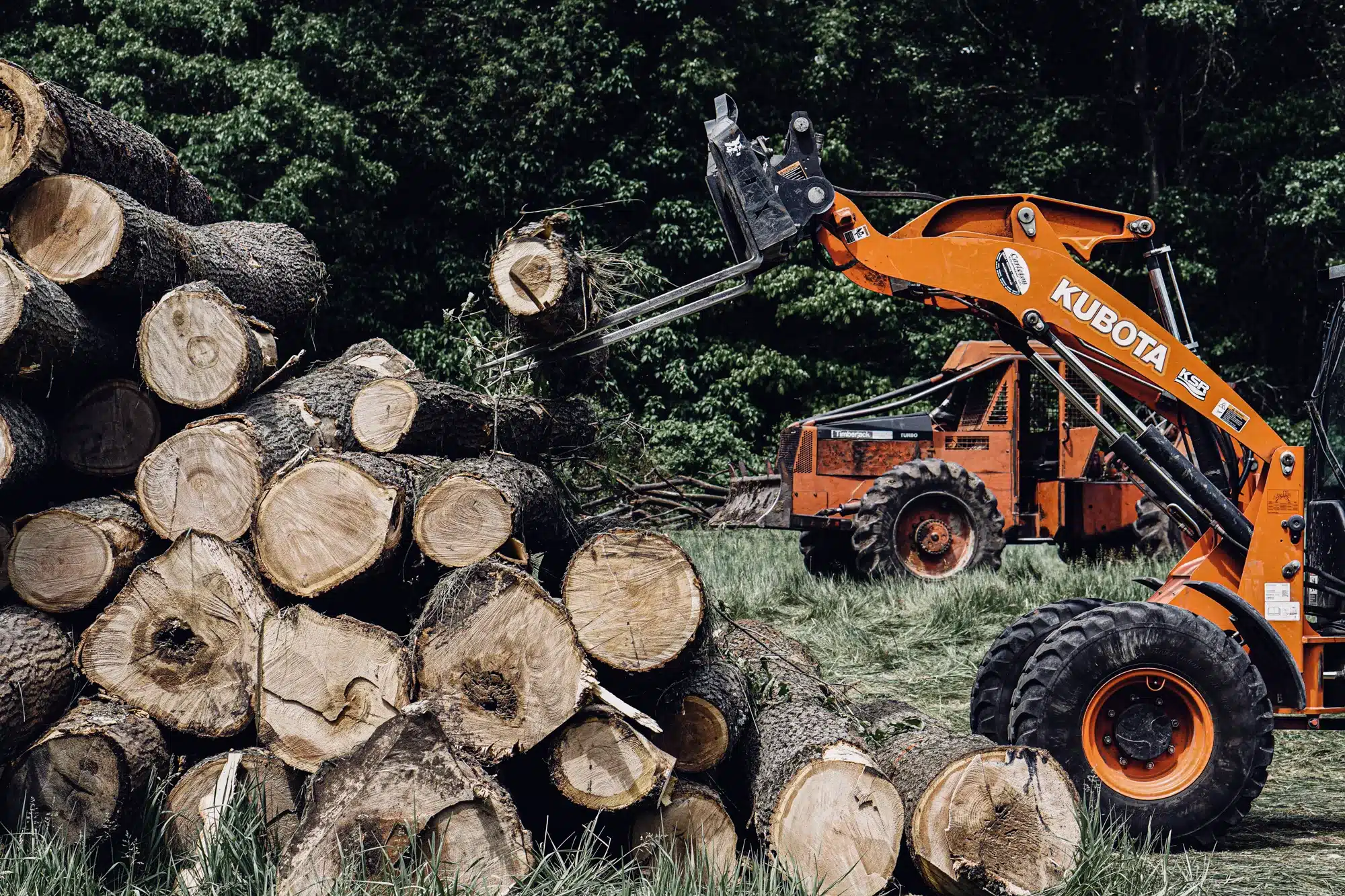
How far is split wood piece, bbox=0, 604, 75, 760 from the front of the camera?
417cm

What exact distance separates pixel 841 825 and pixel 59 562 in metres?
2.86

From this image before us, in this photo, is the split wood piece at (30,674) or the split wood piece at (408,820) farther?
the split wood piece at (30,674)

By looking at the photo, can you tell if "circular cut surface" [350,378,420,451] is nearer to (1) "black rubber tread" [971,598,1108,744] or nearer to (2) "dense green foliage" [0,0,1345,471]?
(1) "black rubber tread" [971,598,1108,744]

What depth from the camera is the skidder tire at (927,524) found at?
1195 cm

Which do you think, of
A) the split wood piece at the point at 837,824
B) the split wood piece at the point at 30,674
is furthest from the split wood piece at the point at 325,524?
the split wood piece at the point at 837,824

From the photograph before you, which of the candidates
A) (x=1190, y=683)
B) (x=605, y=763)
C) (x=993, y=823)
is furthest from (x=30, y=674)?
(x=1190, y=683)

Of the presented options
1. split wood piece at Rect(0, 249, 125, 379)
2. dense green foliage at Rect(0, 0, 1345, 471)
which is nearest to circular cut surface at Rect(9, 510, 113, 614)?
split wood piece at Rect(0, 249, 125, 379)

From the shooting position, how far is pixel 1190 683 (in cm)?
504

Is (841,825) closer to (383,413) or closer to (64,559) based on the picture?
(383,413)

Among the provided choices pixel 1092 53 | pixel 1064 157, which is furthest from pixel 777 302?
pixel 1092 53

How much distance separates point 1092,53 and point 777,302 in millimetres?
8280

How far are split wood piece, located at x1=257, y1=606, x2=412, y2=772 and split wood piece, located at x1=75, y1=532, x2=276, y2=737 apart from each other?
0.24m

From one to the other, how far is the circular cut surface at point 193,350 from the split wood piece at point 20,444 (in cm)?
44

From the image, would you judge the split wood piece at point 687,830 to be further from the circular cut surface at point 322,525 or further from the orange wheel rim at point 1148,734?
the orange wheel rim at point 1148,734
